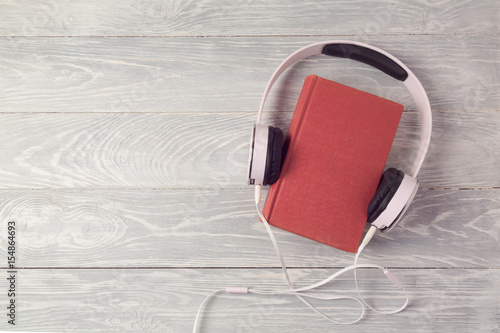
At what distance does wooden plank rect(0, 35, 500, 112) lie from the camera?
2.55 feet

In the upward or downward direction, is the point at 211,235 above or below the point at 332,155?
below

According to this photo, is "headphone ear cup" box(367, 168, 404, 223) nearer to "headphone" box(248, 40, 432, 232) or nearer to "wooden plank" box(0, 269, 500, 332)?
"headphone" box(248, 40, 432, 232)

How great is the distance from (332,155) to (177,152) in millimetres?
334

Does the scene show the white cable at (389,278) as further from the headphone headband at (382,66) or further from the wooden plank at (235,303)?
the headphone headband at (382,66)

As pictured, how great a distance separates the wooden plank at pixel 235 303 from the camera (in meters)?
0.76

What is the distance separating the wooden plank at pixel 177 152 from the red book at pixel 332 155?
4.0 inches

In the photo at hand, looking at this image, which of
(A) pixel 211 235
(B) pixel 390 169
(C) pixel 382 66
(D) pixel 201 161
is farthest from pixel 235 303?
(C) pixel 382 66

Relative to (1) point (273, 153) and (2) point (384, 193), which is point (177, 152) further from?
(2) point (384, 193)

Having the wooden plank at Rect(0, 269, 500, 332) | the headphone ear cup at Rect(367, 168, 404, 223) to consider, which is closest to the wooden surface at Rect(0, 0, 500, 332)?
the wooden plank at Rect(0, 269, 500, 332)

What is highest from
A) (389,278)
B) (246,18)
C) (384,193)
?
(246,18)

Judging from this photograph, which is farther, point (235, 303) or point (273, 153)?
point (235, 303)

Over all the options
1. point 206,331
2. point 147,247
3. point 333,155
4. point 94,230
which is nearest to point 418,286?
point 333,155

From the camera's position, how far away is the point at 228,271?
766 mm

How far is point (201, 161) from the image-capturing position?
774 millimetres
